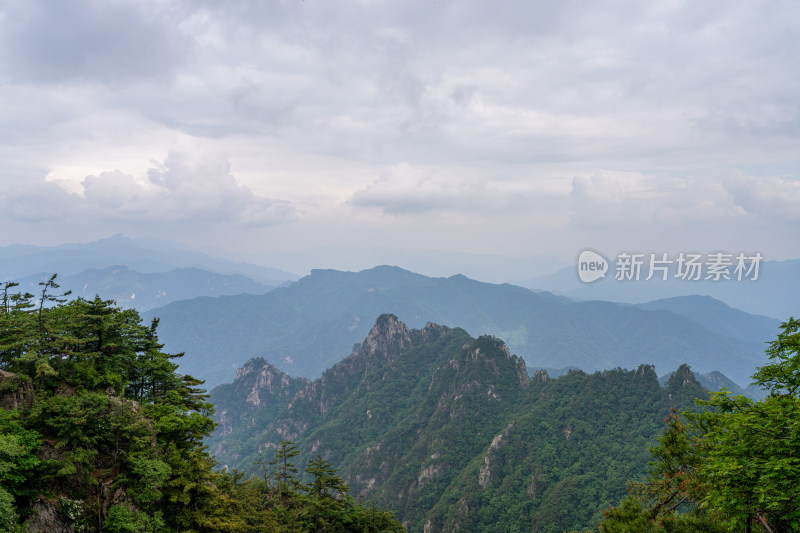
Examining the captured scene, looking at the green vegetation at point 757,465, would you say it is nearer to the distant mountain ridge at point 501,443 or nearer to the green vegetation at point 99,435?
the green vegetation at point 99,435

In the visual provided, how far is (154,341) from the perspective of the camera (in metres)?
35.7

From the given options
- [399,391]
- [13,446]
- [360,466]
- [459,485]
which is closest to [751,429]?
[13,446]

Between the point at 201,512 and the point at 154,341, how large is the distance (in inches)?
627

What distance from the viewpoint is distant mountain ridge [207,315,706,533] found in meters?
92.3

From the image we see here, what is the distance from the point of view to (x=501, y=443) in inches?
4427

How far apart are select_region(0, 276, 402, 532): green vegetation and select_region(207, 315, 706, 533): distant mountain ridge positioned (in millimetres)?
77217

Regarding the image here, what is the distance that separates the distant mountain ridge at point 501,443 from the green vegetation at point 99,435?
77.2 meters

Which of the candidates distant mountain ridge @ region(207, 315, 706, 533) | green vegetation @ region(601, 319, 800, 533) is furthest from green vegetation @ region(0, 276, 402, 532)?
distant mountain ridge @ region(207, 315, 706, 533)

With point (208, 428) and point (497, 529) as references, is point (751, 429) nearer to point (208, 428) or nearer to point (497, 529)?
point (208, 428)

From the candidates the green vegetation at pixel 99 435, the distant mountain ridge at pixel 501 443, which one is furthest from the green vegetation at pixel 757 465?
the distant mountain ridge at pixel 501 443

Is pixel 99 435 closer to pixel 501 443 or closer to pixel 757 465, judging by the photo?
pixel 757 465

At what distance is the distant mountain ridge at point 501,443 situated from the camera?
9231cm

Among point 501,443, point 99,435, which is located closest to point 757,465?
point 99,435

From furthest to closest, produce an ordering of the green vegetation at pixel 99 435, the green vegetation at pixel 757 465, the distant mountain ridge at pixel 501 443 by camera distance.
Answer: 1. the distant mountain ridge at pixel 501 443
2. the green vegetation at pixel 99 435
3. the green vegetation at pixel 757 465
